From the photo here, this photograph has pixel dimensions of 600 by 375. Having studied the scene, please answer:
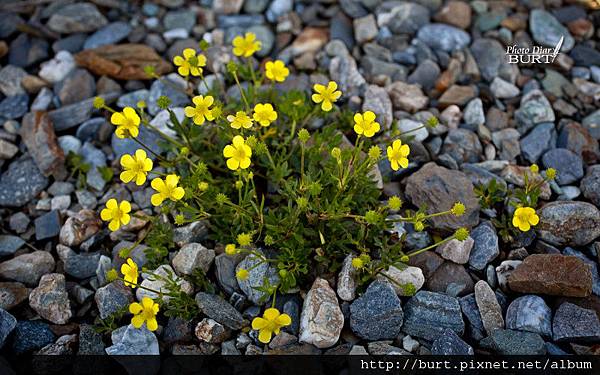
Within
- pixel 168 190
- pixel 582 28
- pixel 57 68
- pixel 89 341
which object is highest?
pixel 582 28

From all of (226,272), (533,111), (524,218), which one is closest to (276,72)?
(226,272)

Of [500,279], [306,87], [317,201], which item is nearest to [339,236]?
[317,201]

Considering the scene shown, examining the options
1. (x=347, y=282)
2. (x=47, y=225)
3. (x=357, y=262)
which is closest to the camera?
(x=357, y=262)

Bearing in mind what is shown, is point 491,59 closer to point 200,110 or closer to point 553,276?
point 553,276

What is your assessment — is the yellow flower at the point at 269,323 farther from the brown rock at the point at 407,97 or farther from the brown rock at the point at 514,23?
the brown rock at the point at 514,23

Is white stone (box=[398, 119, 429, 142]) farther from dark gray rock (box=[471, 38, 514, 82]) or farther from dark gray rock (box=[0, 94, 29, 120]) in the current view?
dark gray rock (box=[0, 94, 29, 120])

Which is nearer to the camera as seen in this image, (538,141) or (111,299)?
(111,299)

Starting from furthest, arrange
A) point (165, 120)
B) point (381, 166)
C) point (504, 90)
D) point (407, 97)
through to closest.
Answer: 1. point (504, 90)
2. point (407, 97)
3. point (165, 120)
4. point (381, 166)

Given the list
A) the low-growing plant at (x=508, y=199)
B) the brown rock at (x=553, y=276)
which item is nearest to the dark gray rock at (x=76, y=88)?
the low-growing plant at (x=508, y=199)
